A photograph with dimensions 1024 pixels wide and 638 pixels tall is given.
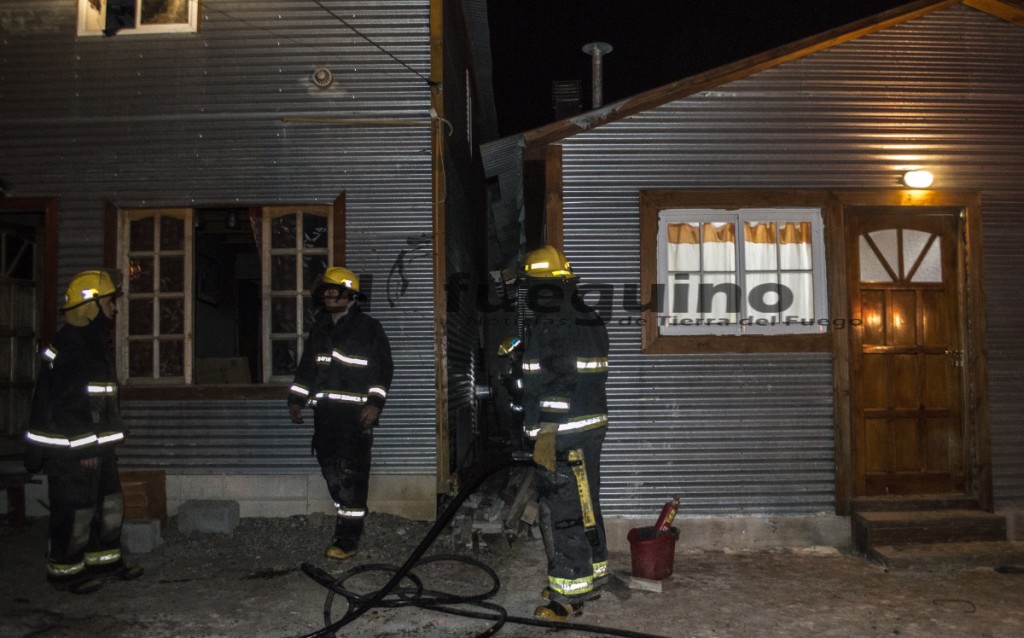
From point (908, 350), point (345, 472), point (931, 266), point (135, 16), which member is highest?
point (135, 16)

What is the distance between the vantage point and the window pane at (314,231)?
284 inches

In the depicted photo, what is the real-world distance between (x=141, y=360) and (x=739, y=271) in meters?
5.92

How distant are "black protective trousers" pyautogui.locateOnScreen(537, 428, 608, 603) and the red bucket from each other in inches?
19.0

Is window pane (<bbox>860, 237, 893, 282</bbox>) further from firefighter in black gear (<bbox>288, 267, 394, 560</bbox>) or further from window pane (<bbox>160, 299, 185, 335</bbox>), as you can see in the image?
window pane (<bbox>160, 299, 185, 335</bbox>)

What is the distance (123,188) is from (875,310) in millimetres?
7363

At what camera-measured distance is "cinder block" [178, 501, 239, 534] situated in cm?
660

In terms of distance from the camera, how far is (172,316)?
725 centimetres

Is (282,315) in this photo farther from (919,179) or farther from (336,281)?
(919,179)

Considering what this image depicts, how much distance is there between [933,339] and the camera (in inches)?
261

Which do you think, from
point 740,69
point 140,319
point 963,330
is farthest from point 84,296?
point 963,330

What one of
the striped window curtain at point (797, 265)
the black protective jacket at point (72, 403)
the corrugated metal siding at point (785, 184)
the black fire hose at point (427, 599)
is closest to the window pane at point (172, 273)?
the black protective jacket at point (72, 403)

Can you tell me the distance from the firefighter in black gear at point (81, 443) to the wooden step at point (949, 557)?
19.6 ft

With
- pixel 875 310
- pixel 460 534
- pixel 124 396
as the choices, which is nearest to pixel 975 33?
pixel 875 310

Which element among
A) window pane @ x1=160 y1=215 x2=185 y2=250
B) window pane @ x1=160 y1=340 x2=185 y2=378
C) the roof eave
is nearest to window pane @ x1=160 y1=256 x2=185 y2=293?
window pane @ x1=160 y1=215 x2=185 y2=250
